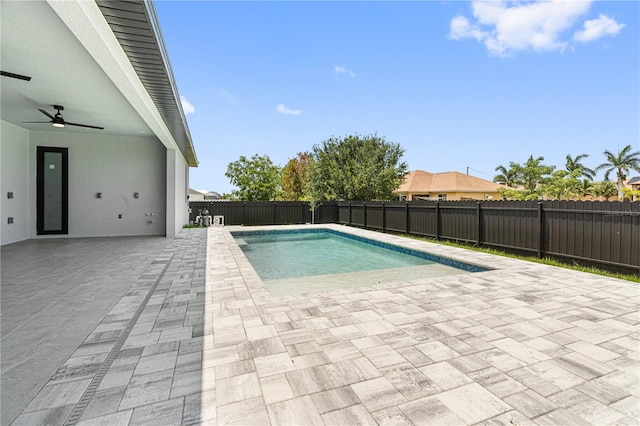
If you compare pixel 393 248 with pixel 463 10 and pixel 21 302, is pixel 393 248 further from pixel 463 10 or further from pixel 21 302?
pixel 463 10

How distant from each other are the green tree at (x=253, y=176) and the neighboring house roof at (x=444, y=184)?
1059cm

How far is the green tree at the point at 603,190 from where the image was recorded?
2694 centimetres

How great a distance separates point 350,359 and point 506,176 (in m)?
35.8

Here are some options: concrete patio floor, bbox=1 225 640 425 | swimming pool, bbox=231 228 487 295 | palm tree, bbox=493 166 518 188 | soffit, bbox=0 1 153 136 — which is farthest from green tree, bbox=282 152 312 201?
concrete patio floor, bbox=1 225 640 425

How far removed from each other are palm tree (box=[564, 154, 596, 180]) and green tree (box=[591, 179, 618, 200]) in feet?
11.9

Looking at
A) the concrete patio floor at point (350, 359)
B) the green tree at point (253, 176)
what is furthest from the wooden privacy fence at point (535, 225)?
the green tree at point (253, 176)

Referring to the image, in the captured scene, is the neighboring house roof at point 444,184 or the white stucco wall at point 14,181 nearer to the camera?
the white stucco wall at point 14,181

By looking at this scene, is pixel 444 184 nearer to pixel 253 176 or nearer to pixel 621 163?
pixel 253 176

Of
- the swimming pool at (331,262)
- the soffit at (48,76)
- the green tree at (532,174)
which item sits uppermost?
the green tree at (532,174)

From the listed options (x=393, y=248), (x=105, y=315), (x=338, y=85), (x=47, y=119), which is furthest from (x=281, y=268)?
(x=338, y=85)

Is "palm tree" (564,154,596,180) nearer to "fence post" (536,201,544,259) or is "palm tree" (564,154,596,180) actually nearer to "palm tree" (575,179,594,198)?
"palm tree" (575,179,594,198)

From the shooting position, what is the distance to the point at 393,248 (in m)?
8.08

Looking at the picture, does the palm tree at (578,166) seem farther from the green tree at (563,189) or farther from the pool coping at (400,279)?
the pool coping at (400,279)

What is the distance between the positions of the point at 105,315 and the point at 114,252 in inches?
160
